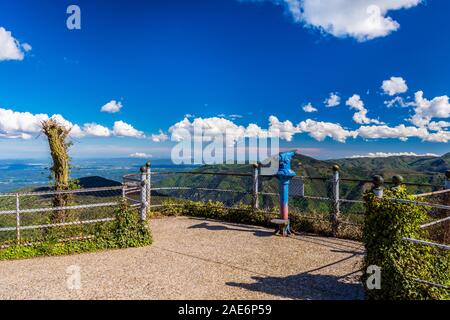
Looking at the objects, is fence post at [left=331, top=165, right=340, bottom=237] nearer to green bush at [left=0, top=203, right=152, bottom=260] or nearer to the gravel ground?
the gravel ground

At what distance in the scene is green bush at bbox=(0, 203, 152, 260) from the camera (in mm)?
7005

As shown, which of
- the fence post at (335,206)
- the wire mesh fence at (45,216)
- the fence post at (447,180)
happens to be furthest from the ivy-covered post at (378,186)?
the wire mesh fence at (45,216)

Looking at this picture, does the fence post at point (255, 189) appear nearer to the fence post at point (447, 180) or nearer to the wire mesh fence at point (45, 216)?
the wire mesh fence at point (45, 216)

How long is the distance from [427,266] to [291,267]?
2267 mm

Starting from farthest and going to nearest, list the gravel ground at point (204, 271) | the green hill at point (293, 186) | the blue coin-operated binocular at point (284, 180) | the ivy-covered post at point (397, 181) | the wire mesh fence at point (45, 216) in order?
the green hill at point (293, 186)
the blue coin-operated binocular at point (284, 180)
the wire mesh fence at point (45, 216)
the gravel ground at point (204, 271)
the ivy-covered post at point (397, 181)

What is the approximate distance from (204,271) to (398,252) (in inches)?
118

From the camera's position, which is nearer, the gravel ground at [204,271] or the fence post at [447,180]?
the gravel ground at [204,271]

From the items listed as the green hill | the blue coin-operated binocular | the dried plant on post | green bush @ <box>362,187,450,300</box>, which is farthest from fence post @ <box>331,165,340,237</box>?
the dried plant on post

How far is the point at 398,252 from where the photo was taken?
4289 millimetres

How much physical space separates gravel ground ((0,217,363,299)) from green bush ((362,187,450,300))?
28.3 inches

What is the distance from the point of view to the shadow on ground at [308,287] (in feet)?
15.9

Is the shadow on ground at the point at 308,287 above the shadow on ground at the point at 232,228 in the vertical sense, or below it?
below

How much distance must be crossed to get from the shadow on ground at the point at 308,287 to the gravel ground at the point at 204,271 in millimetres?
13
